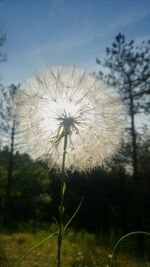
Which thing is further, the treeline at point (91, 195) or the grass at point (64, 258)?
the treeline at point (91, 195)

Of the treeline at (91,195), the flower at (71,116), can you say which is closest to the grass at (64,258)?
the flower at (71,116)

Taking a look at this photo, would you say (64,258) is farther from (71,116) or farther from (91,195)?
(91,195)

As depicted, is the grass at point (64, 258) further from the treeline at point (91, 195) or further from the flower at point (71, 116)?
the treeline at point (91, 195)

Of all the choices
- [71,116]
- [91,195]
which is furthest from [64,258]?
[91,195]

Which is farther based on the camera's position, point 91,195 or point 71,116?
point 91,195

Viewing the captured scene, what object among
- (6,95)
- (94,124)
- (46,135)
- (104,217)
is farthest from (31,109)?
(104,217)

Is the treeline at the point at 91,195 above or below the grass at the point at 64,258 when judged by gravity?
above

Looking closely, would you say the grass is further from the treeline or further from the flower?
the treeline

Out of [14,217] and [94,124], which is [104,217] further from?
[94,124]
